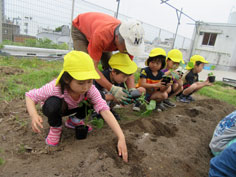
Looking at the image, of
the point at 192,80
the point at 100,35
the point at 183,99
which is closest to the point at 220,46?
the point at 192,80

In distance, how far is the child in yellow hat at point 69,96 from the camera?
1.28 meters

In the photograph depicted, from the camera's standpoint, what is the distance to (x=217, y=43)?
42.4 ft

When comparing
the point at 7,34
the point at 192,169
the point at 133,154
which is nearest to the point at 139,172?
the point at 133,154

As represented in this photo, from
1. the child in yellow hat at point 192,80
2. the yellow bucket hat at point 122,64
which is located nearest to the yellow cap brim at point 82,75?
the yellow bucket hat at point 122,64

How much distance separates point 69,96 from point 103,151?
0.55 metres

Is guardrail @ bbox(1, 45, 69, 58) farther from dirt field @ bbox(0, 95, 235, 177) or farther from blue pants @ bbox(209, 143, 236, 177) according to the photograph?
blue pants @ bbox(209, 143, 236, 177)

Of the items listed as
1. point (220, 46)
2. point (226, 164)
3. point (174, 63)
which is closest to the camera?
point (226, 164)

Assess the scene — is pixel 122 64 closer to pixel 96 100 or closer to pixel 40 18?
pixel 96 100

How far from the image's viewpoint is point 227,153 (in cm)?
86

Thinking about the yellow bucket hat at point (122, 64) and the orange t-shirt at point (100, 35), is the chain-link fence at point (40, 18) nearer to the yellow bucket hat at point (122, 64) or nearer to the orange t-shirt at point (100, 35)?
the orange t-shirt at point (100, 35)

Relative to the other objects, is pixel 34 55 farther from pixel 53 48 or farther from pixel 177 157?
pixel 177 157

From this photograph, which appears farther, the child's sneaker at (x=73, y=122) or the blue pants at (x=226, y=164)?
the child's sneaker at (x=73, y=122)

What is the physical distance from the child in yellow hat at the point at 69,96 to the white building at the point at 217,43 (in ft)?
45.0

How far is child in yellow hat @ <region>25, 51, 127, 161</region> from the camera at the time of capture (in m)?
1.28
